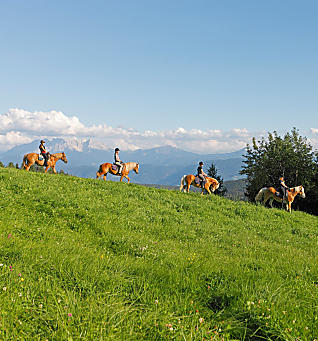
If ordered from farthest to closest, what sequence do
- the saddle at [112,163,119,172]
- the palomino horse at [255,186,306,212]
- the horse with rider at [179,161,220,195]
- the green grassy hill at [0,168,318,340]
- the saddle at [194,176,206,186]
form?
the saddle at [112,163,119,172] → the saddle at [194,176,206,186] → the horse with rider at [179,161,220,195] → the palomino horse at [255,186,306,212] → the green grassy hill at [0,168,318,340]

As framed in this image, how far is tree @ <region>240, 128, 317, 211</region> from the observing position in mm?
45094

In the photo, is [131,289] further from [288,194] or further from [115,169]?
[288,194]

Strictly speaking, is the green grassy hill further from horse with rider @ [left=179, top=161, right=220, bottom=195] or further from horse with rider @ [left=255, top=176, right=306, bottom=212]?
horse with rider @ [left=255, top=176, right=306, bottom=212]

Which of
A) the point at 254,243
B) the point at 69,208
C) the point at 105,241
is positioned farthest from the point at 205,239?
the point at 69,208

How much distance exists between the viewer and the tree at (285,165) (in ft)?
148

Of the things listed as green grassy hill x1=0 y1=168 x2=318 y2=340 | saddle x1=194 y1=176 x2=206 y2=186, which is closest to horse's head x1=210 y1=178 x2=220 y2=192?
saddle x1=194 y1=176 x2=206 y2=186

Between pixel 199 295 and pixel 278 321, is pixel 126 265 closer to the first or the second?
pixel 199 295

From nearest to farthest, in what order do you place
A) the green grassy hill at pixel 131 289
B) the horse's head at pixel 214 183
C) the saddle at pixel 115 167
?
the green grassy hill at pixel 131 289
the saddle at pixel 115 167
the horse's head at pixel 214 183

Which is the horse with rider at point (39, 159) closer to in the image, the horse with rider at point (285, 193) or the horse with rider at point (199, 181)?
the horse with rider at point (199, 181)

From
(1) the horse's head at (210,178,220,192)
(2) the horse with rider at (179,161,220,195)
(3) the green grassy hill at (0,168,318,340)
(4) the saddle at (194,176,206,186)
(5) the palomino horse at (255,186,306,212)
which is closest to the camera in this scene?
(3) the green grassy hill at (0,168,318,340)

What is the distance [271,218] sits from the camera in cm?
2008

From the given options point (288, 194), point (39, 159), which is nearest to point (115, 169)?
point (39, 159)

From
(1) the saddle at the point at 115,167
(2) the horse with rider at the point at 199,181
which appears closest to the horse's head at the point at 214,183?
(2) the horse with rider at the point at 199,181

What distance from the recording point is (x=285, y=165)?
150 feet
